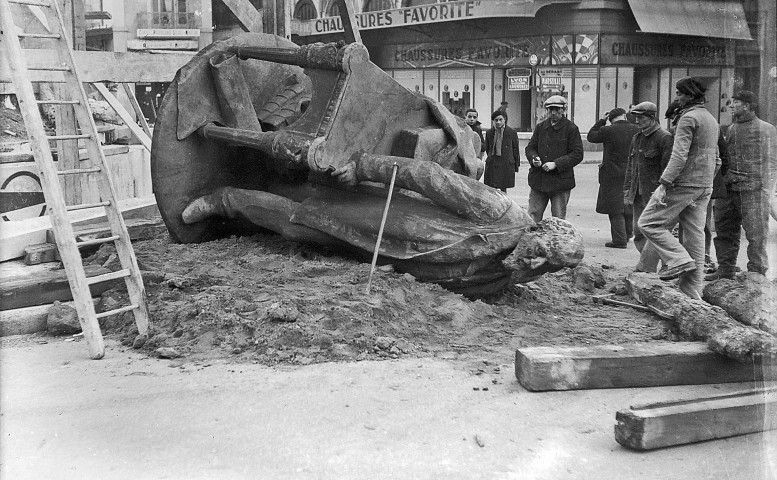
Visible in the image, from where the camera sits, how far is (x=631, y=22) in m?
24.4

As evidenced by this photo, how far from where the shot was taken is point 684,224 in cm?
733

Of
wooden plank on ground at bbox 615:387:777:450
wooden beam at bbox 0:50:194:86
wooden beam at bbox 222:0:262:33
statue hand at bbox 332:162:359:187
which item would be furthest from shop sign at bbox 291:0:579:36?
wooden plank on ground at bbox 615:387:777:450

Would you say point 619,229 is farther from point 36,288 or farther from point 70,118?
point 36,288

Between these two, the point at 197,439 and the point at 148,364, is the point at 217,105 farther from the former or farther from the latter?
the point at 197,439

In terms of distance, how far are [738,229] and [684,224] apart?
4.12 feet

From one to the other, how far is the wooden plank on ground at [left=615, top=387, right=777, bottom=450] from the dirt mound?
1.40m

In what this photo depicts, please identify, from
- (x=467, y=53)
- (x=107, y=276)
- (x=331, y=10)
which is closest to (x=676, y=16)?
(x=467, y=53)

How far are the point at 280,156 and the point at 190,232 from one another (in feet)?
5.29

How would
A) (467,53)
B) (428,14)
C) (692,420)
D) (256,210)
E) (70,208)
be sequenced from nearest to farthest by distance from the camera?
(692,420)
(70,208)
(256,210)
(467,53)
(428,14)

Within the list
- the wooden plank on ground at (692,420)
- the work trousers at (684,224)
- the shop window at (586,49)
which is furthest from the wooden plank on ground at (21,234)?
the shop window at (586,49)

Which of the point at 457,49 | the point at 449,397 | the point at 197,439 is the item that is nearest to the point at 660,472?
the point at 449,397

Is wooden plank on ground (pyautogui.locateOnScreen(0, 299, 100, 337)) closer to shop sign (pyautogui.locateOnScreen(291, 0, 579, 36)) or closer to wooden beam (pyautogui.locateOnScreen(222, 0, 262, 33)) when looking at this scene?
wooden beam (pyautogui.locateOnScreen(222, 0, 262, 33))

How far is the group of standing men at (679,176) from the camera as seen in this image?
7078mm

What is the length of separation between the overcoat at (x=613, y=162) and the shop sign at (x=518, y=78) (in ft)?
53.2
